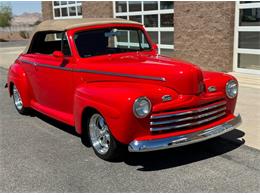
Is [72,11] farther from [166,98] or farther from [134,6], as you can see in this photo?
[166,98]

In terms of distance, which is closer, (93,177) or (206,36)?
(93,177)

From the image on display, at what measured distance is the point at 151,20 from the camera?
12.1 metres

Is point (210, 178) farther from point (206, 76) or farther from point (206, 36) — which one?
point (206, 36)

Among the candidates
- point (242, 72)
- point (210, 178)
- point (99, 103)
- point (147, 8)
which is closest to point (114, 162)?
point (99, 103)

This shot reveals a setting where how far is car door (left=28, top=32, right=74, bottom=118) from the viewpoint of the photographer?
17.3ft

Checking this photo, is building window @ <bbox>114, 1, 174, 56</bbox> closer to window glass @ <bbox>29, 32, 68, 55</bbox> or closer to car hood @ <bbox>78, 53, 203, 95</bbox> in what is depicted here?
window glass @ <bbox>29, 32, 68, 55</bbox>

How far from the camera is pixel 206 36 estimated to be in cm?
996

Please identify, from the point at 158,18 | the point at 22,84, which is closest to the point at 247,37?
the point at 158,18

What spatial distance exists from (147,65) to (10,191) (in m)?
2.20

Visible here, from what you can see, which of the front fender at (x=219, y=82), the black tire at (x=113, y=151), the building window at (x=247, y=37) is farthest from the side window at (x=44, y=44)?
the building window at (x=247, y=37)

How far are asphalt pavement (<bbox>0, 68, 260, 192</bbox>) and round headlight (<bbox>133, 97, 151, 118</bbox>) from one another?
0.70 metres

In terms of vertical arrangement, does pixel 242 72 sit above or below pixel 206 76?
below

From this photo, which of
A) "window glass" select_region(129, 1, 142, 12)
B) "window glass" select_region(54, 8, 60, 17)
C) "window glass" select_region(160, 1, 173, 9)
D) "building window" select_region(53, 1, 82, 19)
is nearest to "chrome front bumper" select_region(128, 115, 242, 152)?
"window glass" select_region(160, 1, 173, 9)

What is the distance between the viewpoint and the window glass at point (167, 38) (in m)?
11.5
